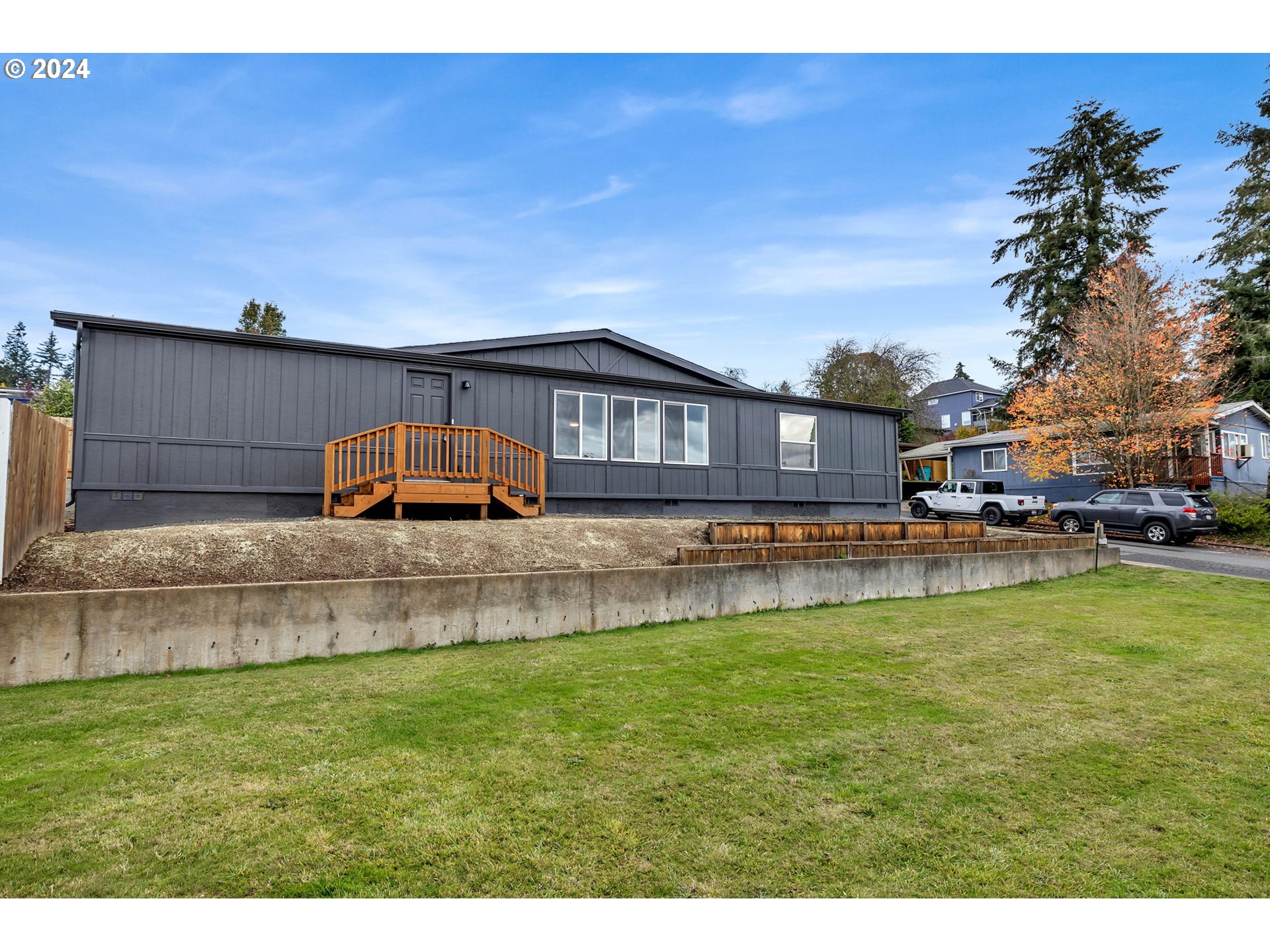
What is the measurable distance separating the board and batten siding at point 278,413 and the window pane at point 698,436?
163mm

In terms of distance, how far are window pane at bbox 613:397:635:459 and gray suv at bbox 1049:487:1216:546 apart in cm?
1509

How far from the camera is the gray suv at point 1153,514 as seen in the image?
17641mm

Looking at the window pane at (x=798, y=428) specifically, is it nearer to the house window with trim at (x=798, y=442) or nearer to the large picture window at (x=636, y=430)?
the house window with trim at (x=798, y=442)

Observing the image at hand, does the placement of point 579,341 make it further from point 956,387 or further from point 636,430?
point 956,387

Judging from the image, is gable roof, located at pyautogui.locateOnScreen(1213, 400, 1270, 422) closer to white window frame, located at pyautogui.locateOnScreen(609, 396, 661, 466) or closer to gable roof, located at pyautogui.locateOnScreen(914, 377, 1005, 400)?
white window frame, located at pyautogui.locateOnScreen(609, 396, 661, 466)

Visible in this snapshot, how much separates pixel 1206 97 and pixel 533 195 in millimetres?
16294

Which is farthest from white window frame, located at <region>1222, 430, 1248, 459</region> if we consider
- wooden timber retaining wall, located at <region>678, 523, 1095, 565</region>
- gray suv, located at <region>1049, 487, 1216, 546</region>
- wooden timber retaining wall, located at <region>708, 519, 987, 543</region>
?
wooden timber retaining wall, located at <region>708, 519, 987, 543</region>

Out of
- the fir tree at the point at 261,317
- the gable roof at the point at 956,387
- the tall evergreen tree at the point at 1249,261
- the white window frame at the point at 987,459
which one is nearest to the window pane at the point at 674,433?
the white window frame at the point at 987,459

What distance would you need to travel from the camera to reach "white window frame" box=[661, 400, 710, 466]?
49.5 ft

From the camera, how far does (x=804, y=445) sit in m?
17.2

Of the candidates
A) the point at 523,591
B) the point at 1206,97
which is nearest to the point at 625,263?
the point at 1206,97

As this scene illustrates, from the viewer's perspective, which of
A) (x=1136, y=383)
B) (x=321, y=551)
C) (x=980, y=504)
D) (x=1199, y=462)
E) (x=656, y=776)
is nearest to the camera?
(x=656, y=776)

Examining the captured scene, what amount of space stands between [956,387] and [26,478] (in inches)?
2495

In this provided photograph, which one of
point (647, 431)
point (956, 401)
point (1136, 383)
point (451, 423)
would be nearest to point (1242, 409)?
point (1136, 383)
